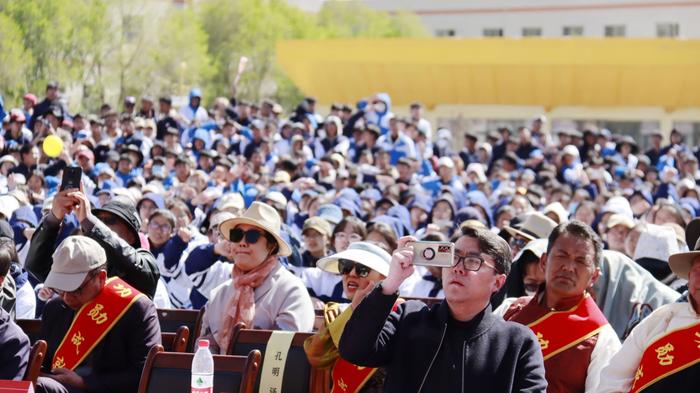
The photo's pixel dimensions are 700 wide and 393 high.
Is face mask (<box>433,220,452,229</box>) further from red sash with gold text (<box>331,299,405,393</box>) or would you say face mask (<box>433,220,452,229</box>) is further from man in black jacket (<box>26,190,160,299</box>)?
red sash with gold text (<box>331,299,405,393</box>)

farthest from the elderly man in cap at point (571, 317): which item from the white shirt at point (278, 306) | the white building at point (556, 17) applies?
the white building at point (556, 17)

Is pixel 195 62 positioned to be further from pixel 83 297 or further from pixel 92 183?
pixel 83 297

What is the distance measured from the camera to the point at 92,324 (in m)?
6.56

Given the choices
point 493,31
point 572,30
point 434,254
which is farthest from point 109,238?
point 493,31

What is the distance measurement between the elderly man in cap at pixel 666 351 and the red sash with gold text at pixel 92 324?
2.62 m

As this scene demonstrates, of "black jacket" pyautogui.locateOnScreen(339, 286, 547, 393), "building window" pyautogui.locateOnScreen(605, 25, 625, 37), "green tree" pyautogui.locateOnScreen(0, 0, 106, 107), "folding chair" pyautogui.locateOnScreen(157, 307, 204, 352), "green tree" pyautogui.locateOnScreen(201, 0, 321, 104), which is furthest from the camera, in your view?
"building window" pyautogui.locateOnScreen(605, 25, 625, 37)

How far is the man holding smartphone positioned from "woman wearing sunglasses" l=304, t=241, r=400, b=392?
123 centimetres

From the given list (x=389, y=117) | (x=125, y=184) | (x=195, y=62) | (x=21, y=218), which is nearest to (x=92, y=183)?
(x=125, y=184)

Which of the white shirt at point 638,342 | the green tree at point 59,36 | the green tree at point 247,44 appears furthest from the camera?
the green tree at point 247,44

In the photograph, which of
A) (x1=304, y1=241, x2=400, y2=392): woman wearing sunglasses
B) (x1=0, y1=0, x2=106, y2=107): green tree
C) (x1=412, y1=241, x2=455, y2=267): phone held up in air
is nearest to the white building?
(x1=0, y1=0, x2=106, y2=107): green tree

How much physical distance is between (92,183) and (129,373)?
Answer: 8.79 m

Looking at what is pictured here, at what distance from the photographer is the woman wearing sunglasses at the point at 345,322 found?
5.81 metres

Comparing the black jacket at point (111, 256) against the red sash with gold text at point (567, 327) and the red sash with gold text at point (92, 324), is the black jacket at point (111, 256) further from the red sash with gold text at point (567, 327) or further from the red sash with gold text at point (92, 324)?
the red sash with gold text at point (567, 327)

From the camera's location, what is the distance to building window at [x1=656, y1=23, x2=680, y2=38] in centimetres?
4819
